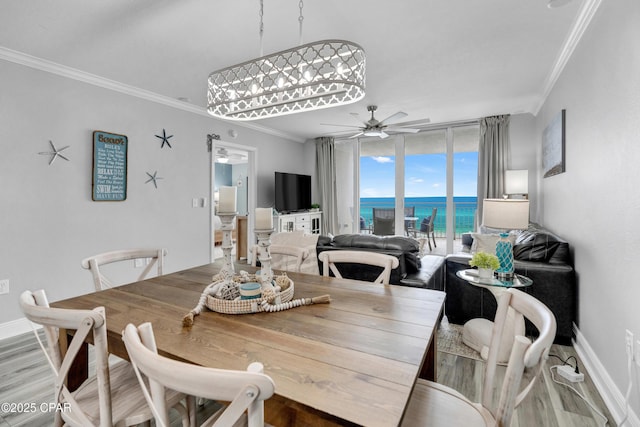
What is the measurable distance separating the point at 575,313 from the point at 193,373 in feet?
10.0

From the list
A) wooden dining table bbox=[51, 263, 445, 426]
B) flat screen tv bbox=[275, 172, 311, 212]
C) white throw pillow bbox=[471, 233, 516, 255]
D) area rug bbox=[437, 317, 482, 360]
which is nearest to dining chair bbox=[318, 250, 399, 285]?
wooden dining table bbox=[51, 263, 445, 426]

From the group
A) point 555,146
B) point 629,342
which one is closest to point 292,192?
point 555,146

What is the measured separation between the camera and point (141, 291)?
1595 mm

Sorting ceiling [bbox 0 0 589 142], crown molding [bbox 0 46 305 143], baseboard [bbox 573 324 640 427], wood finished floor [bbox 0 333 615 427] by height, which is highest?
ceiling [bbox 0 0 589 142]

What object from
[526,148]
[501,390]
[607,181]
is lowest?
[501,390]

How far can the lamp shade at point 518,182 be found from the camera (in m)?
4.50

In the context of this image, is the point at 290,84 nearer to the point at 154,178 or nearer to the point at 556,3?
the point at 556,3

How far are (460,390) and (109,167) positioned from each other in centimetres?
384

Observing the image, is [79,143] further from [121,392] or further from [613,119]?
[613,119]

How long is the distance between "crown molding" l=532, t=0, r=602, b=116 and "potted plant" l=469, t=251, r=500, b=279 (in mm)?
1805

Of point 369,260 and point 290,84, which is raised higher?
point 290,84

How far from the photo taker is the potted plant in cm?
217

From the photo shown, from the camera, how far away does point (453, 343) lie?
2531 mm

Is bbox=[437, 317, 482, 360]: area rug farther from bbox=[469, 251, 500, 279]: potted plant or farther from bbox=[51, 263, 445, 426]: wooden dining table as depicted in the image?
bbox=[51, 263, 445, 426]: wooden dining table
